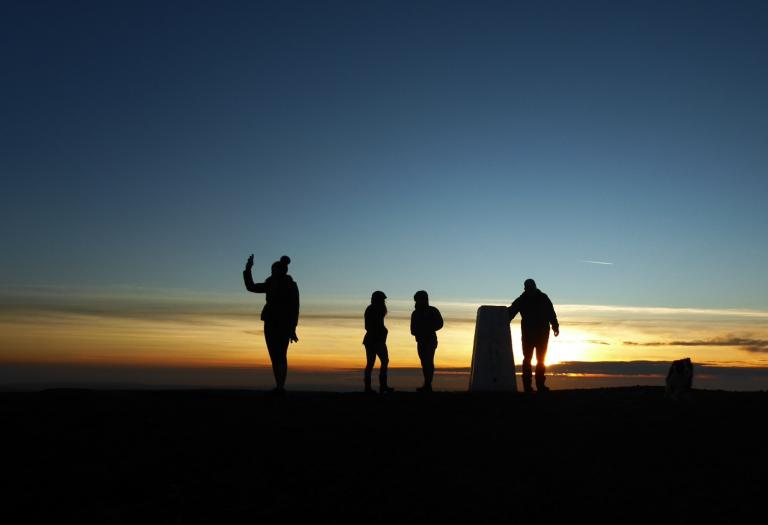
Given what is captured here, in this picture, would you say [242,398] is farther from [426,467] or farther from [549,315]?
[549,315]

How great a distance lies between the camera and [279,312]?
45.0 ft

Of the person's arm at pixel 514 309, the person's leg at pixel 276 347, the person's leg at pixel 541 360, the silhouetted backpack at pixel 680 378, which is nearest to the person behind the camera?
the person's leg at pixel 276 347

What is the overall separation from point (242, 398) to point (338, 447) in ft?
13.1

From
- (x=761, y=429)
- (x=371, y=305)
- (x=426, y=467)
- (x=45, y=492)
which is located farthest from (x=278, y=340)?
(x=761, y=429)

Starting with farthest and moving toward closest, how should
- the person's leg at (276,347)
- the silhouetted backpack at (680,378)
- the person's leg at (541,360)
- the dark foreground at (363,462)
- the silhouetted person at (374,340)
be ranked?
the person's leg at (541,360), the silhouetted person at (374,340), the silhouetted backpack at (680,378), the person's leg at (276,347), the dark foreground at (363,462)

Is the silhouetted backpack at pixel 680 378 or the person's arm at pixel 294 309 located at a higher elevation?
the person's arm at pixel 294 309

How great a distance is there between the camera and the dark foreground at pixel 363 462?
852 cm

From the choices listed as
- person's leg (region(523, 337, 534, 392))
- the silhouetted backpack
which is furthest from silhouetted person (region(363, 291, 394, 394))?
the silhouetted backpack

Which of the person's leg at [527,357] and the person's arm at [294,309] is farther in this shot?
the person's leg at [527,357]

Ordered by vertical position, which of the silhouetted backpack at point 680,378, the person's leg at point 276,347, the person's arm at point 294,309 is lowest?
the silhouetted backpack at point 680,378

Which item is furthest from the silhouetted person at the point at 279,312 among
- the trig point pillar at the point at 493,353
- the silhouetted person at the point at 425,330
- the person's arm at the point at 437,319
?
the trig point pillar at the point at 493,353

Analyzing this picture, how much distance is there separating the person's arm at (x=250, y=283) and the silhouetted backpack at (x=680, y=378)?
8118 mm

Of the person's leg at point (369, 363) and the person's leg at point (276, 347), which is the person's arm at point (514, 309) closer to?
the person's leg at point (369, 363)

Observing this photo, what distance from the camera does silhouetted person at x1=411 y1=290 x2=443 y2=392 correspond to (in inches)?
666
